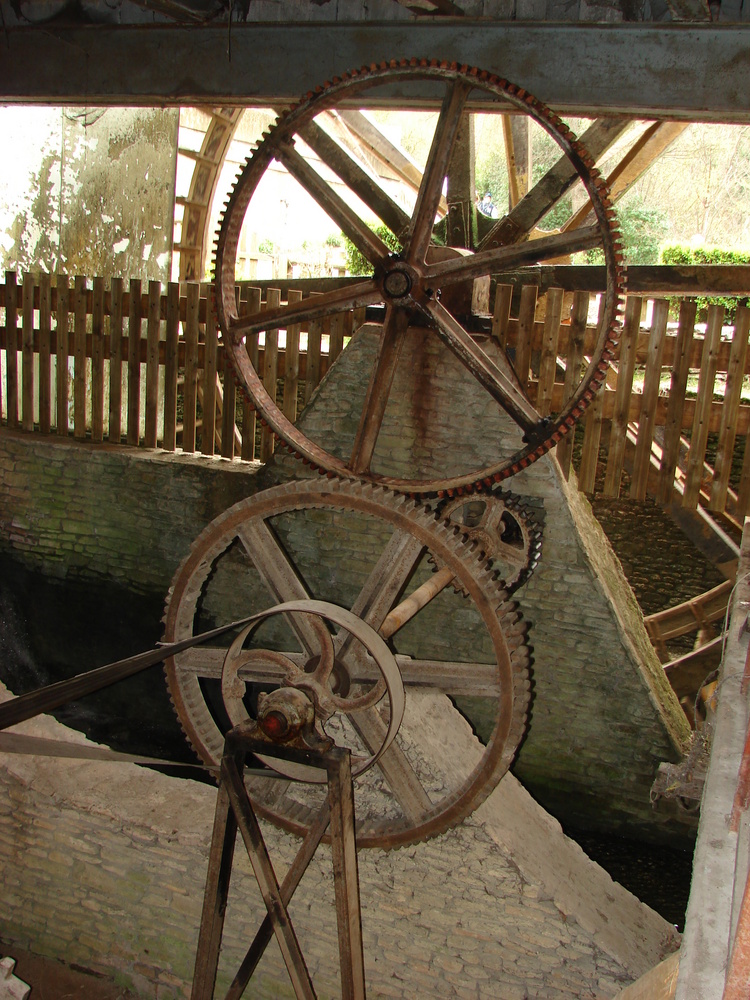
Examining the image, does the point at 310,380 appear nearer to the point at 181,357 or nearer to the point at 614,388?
→ the point at 181,357

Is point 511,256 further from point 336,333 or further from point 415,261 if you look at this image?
point 336,333

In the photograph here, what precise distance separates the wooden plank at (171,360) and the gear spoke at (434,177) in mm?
2522

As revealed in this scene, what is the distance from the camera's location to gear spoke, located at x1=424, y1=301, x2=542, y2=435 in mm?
3891

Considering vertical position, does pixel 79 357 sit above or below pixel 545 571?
above

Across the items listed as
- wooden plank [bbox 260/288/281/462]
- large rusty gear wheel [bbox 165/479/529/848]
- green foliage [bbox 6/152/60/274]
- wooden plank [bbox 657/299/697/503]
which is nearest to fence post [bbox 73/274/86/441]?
wooden plank [bbox 260/288/281/462]

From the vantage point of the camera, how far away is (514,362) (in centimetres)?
493

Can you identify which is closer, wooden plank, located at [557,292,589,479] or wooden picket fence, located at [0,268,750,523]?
wooden plank, located at [557,292,589,479]

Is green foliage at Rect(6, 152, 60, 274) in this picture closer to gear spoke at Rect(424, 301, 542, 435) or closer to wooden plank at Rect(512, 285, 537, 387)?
wooden plank at Rect(512, 285, 537, 387)

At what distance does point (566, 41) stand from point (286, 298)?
7.55ft

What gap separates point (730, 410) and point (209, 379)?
350cm

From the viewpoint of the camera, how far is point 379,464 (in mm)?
5023

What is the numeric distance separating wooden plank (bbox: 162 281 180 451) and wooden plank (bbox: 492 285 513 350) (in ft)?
7.79

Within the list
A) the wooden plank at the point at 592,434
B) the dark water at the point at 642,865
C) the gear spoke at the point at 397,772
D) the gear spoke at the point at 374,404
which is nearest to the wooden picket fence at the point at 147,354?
the gear spoke at the point at 374,404

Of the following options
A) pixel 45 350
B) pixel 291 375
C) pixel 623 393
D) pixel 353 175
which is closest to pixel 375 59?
pixel 353 175
